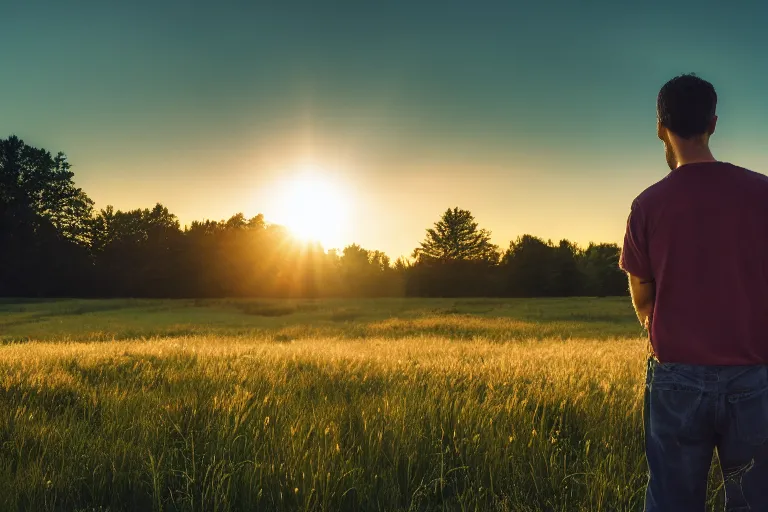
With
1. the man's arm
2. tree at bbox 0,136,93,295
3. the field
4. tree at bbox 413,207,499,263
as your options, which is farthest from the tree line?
the man's arm

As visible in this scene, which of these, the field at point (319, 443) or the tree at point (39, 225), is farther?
the tree at point (39, 225)

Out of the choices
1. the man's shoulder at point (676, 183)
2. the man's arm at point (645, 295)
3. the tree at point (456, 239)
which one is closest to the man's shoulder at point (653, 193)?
the man's shoulder at point (676, 183)

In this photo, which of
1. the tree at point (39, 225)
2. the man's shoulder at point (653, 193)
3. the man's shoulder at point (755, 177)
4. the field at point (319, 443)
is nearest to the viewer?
the man's shoulder at point (755, 177)

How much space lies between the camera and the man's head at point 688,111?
2848mm

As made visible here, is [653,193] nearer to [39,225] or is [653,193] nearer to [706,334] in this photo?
[706,334]

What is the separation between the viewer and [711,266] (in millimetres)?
2674

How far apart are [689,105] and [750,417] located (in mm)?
1646

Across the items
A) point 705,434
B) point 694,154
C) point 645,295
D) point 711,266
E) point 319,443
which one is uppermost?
point 694,154

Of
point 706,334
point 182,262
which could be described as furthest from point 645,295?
point 182,262

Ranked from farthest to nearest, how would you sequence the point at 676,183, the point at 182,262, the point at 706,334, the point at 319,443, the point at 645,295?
the point at 182,262 < the point at 319,443 < the point at 645,295 < the point at 676,183 < the point at 706,334

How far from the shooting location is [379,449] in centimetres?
406

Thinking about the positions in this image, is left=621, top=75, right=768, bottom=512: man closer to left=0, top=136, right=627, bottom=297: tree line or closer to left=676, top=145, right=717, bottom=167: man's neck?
left=676, top=145, right=717, bottom=167: man's neck

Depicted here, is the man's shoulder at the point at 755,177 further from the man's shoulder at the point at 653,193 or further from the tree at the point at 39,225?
the tree at the point at 39,225

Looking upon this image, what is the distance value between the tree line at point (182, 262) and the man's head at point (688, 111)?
67.7m
